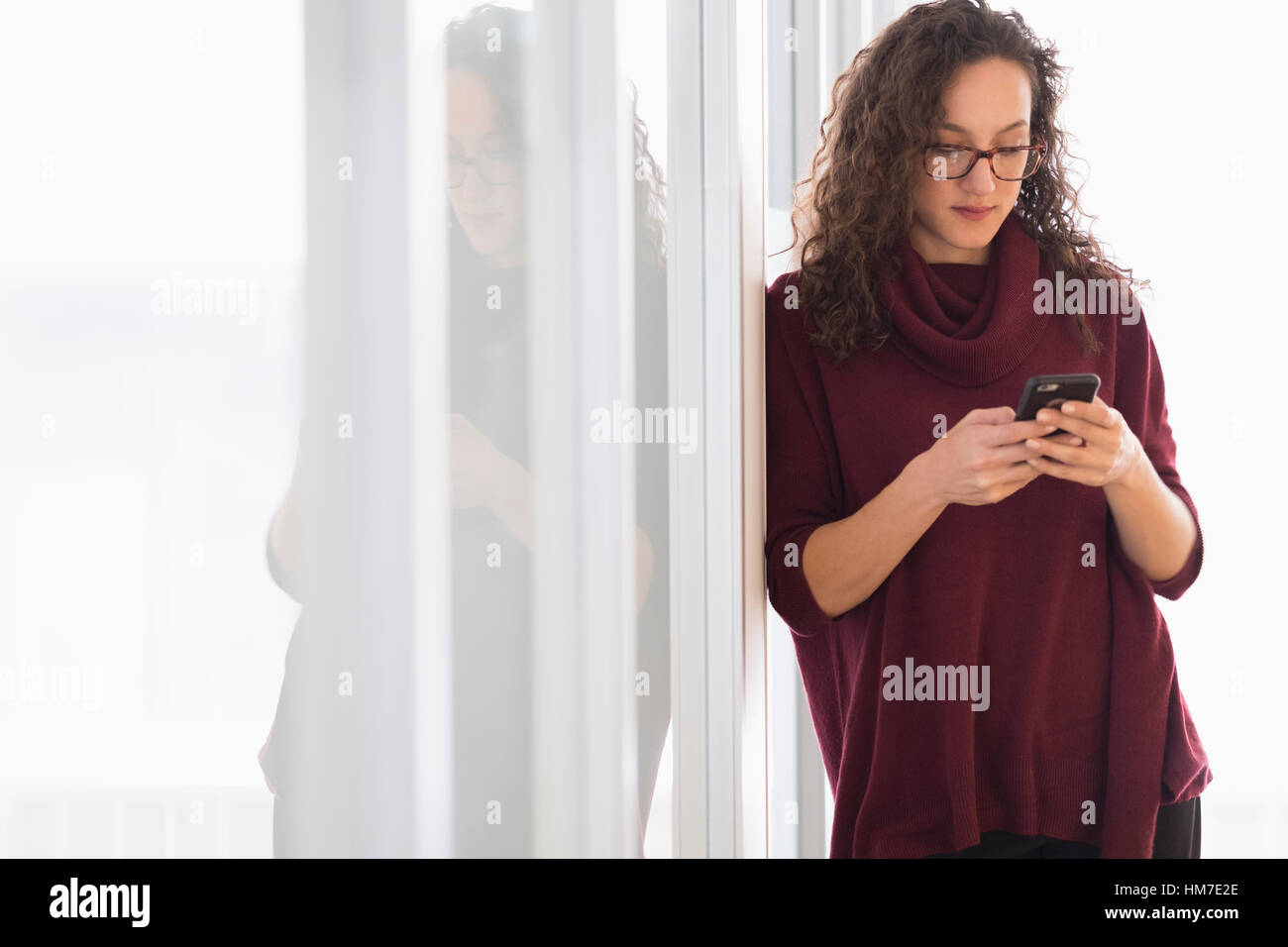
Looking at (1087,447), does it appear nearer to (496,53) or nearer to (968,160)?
(968,160)

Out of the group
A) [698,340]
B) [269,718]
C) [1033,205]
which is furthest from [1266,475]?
[269,718]

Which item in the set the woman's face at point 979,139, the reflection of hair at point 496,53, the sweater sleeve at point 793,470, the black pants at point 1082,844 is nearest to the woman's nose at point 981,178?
the woman's face at point 979,139

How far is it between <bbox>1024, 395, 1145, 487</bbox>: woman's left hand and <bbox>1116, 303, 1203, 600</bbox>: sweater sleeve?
0.11 metres

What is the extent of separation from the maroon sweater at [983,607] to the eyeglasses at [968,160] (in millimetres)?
64

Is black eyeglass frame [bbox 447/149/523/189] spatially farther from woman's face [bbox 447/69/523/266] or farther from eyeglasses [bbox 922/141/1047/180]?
eyeglasses [bbox 922/141/1047/180]

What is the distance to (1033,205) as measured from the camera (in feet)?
3.13

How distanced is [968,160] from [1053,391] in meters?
0.26

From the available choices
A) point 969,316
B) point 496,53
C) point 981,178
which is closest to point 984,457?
point 969,316

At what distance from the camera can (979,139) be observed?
34.4 inches

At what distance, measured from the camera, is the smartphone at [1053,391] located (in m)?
0.76

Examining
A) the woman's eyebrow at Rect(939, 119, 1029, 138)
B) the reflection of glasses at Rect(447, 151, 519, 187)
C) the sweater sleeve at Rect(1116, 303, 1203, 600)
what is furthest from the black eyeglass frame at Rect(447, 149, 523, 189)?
the sweater sleeve at Rect(1116, 303, 1203, 600)

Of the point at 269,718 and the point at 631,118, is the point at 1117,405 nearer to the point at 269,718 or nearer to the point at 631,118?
the point at 631,118
